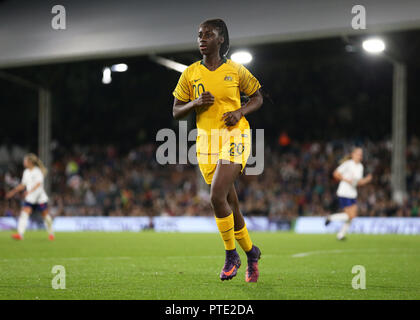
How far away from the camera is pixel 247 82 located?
6.91m

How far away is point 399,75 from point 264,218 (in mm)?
7558

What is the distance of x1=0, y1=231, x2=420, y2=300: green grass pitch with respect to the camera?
6.18m

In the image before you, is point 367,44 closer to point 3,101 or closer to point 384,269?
point 384,269

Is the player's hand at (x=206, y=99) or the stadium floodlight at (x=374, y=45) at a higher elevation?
the stadium floodlight at (x=374, y=45)

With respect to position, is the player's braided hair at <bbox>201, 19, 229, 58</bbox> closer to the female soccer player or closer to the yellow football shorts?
the female soccer player

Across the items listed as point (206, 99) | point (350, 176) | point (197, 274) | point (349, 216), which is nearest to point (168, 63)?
point (350, 176)

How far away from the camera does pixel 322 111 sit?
3081cm

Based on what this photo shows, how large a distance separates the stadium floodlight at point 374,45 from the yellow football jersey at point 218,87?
616 inches

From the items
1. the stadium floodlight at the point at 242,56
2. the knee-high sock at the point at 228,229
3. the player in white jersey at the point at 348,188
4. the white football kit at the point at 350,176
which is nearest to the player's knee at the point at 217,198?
the knee-high sock at the point at 228,229

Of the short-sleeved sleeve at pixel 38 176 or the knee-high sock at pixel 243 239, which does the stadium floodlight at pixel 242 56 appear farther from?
the knee-high sock at pixel 243 239

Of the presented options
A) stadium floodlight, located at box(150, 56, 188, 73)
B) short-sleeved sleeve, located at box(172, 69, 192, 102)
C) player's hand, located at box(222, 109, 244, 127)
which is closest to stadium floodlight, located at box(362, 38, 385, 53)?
stadium floodlight, located at box(150, 56, 188, 73)

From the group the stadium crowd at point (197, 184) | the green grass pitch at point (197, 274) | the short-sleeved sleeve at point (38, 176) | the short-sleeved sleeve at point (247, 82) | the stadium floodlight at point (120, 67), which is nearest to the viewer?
the green grass pitch at point (197, 274)

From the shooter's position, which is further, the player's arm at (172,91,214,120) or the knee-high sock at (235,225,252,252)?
the knee-high sock at (235,225,252,252)

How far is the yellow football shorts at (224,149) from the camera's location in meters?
6.66
